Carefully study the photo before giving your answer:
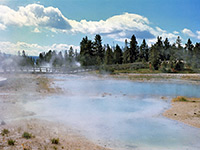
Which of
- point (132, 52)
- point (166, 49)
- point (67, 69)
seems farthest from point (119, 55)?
point (67, 69)

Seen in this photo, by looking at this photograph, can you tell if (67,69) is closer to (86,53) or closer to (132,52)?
(86,53)

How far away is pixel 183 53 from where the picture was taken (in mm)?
75750

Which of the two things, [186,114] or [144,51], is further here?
[144,51]

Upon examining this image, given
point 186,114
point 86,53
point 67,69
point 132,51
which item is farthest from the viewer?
point 132,51

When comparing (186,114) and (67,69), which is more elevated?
(67,69)

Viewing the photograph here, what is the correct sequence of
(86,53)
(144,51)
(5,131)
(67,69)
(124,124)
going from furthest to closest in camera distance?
1. (144,51)
2. (86,53)
3. (67,69)
4. (124,124)
5. (5,131)

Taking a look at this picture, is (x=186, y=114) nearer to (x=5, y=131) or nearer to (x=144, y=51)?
(x=5, y=131)

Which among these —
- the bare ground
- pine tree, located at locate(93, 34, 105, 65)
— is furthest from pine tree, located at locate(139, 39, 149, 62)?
the bare ground

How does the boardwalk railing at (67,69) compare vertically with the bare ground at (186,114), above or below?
above

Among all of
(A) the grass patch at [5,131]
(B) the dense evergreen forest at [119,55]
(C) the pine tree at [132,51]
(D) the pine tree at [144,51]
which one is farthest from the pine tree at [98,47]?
(A) the grass patch at [5,131]

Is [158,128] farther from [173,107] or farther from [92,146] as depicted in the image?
[173,107]

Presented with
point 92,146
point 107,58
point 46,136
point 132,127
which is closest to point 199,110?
point 132,127

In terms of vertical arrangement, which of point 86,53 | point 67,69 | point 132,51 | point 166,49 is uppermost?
point 166,49

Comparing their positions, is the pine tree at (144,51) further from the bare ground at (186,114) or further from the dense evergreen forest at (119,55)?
the bare ground at (186,114)
